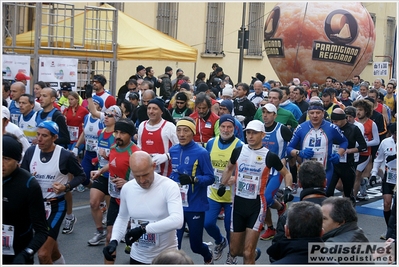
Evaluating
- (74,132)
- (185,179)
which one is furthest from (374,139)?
(185,179)

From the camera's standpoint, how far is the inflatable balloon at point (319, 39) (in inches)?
922

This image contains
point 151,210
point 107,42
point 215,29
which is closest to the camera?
point 151,210

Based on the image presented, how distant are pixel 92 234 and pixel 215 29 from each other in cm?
2268

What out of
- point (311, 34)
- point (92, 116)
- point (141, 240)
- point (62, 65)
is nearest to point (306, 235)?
point (141, 240)

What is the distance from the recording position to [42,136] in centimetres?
702

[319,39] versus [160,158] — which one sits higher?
[319,39]

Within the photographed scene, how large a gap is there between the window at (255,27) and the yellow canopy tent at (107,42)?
15.2 meters

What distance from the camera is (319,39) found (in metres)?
23.3

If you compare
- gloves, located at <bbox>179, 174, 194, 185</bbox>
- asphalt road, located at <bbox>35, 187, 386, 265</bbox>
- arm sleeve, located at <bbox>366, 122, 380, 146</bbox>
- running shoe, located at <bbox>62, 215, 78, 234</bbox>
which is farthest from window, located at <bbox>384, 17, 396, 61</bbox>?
gloves, located at <bbox>179, 174, 194, 185</bbox>

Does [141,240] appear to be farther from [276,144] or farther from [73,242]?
[276,144]

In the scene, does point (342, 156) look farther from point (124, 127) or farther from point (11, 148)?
point (11, 148)

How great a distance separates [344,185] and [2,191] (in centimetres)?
645

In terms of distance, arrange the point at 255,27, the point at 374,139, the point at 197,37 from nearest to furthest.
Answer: the point at 374,139
the point at 197,37
the point at 255,27

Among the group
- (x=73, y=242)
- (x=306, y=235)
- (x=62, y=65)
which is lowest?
(x=73, y=242)
